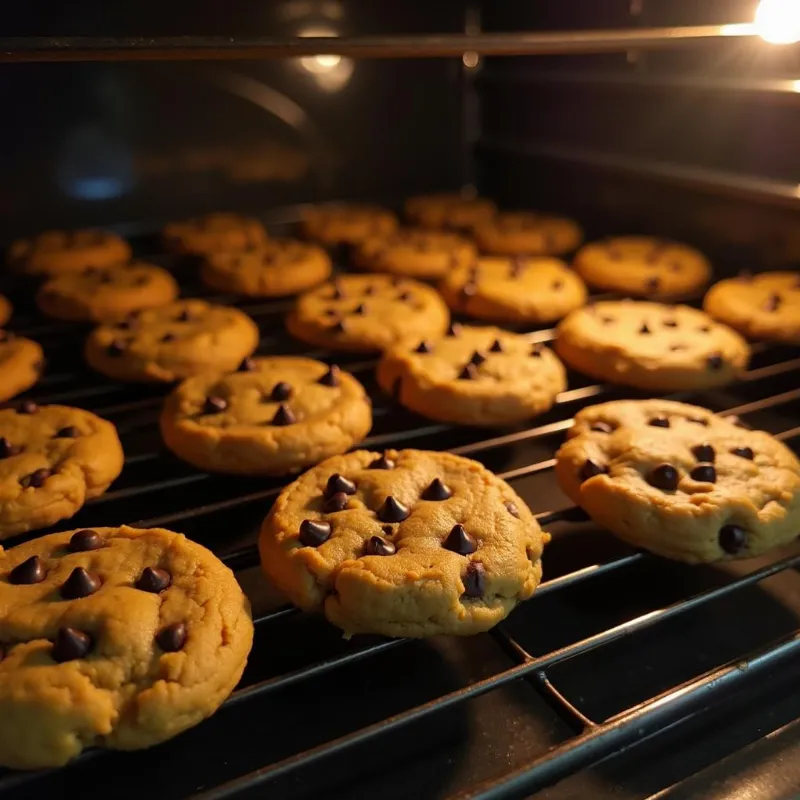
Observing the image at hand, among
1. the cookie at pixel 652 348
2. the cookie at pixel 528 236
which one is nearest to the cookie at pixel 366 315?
the cookie at pixel 652 348

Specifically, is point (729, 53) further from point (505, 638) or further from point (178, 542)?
point (178, 542)

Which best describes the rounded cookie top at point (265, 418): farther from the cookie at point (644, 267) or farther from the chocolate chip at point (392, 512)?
the cookie at point (644, 267)

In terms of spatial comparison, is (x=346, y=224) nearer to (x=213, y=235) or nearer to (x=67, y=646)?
(x=213, y=235)

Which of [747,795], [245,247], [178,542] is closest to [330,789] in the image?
[178,542]

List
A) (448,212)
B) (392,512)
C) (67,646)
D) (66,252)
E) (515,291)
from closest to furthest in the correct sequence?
1. (67,646)
2. (392,512)
3. (515,291)
4. (66,252)
5. (448,212)

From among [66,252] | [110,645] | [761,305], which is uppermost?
[66,252]

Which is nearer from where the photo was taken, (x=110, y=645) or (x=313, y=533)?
(x=110, y=645)

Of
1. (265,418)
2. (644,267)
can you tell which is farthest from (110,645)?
(644,267)

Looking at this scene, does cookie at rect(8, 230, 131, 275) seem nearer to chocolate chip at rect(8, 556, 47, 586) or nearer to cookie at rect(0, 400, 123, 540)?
cookie at rect(0, 400, 123, 540)
